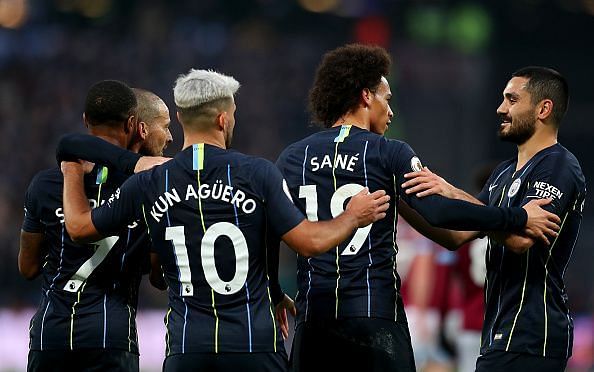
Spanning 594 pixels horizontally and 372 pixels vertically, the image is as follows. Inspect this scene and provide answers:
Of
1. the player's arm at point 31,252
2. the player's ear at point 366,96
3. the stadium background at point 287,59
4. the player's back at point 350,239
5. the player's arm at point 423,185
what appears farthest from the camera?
the stadium background at point 287,59

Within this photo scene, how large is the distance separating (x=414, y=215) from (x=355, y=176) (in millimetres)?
626

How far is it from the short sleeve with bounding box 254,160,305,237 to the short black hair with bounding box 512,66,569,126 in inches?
68.5

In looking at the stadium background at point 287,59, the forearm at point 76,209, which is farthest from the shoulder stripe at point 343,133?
the stadium background at point 287,59

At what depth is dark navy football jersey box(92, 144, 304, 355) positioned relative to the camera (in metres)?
4.96

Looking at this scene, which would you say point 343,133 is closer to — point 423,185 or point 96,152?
point 423,185

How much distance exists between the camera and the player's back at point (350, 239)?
5.46m

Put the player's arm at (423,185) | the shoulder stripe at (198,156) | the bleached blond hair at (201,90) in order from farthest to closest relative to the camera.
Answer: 1. the player's arm at (423,185)
2. the bleached blond hair at (201,90)
3. the shoulder stripe at (198,156)

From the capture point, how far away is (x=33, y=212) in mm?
5789

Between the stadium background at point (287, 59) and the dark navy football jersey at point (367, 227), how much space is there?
47.8ft

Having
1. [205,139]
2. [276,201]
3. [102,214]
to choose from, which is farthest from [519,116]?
[102,214]

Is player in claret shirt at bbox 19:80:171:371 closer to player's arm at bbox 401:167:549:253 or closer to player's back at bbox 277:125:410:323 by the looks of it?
player's back at bbox 277:125:410:323

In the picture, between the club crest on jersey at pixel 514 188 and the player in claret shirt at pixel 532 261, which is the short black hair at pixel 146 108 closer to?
the player in claret shirt at pixel 532 261

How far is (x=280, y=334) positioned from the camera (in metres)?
5.13

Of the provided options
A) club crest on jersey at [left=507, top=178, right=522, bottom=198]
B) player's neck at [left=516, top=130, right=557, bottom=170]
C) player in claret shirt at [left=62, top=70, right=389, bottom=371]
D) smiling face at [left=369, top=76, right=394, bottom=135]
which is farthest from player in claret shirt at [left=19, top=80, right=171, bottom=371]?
player's neck at [left=516, top=130, right=557, bottom=170]
